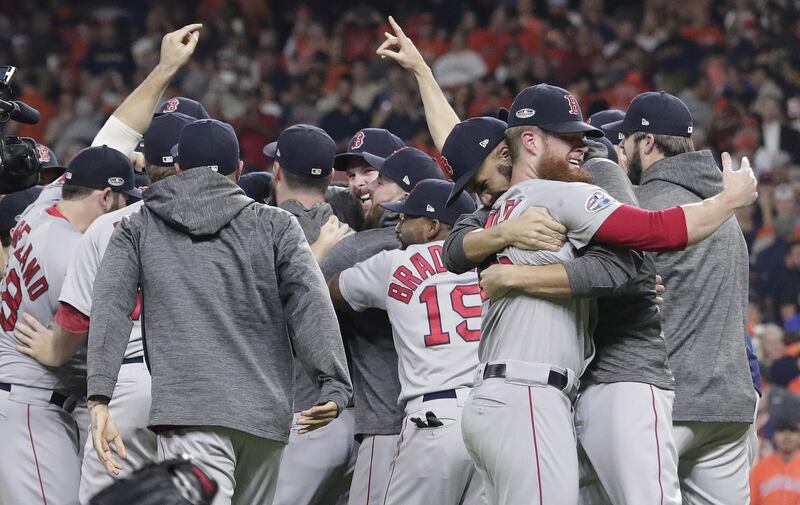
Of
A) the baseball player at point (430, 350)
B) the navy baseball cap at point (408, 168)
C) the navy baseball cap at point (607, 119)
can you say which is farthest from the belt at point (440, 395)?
the navy baseball cap at point (607, 119)

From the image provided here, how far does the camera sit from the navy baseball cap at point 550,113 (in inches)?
169

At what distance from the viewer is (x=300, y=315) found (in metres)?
4.34

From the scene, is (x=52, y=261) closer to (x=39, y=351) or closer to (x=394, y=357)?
(x=39, y=351)

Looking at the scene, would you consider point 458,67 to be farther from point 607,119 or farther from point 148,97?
point 148,97

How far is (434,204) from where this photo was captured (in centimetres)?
533

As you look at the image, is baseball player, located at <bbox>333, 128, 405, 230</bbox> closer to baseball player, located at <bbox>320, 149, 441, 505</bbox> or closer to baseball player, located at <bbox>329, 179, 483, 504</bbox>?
baseball player, located at <bbox>320, 149, 441, 505</bbox>

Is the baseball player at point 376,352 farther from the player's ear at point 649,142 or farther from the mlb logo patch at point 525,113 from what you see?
the mlb logo patch at point 525,113

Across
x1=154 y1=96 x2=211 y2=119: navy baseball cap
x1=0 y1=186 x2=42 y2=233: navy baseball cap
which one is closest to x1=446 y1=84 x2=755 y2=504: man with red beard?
x1=154 y1=96 x2=211 y2=119: navy baseball cap

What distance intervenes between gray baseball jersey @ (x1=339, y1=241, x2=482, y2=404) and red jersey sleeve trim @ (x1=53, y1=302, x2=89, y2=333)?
122 cm

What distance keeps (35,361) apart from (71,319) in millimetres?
533

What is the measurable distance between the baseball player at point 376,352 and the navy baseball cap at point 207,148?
114cm

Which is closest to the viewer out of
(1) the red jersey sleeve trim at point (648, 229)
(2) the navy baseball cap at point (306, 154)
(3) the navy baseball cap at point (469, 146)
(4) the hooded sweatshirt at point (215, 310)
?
(1) the red jersey sleeve trim at point (648, 229)

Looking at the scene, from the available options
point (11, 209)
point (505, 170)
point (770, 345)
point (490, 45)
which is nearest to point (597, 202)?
point (505, 170)

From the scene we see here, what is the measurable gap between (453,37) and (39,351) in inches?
393
